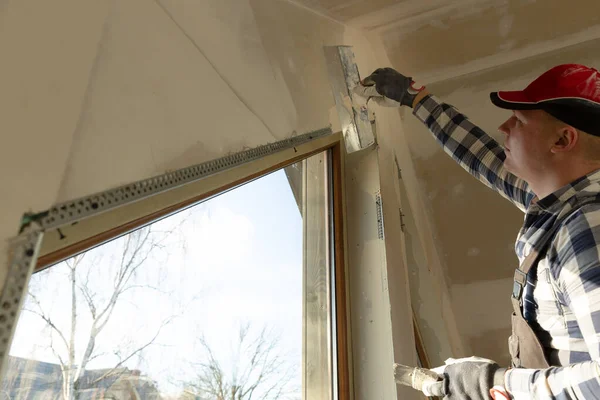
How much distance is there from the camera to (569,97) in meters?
1.15

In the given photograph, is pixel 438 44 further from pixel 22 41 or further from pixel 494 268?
pixel 22 41

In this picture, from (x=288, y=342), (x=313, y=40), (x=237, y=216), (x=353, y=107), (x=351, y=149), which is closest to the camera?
(x=237, y=216)

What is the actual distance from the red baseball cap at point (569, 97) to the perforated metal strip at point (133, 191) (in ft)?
2.61

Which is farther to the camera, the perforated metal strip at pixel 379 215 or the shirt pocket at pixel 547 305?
the perforated metal strip at pixel 379 215

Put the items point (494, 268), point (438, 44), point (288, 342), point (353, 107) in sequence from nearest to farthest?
point (288, 342), point (353, 107), point (438, 44), point (494, 268)

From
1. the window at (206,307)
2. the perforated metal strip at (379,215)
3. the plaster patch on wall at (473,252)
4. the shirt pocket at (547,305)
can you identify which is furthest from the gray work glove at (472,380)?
the plaster patch on wall at (473,252)

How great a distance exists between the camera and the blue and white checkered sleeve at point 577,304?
2.62 feet

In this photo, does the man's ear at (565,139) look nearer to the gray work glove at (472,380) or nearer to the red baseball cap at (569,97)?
the red baseball cap at (569,97)

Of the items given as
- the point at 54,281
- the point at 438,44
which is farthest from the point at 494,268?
the point at 54,281

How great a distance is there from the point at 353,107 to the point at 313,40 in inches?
11.0

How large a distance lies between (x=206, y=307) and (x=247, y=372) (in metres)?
0.23

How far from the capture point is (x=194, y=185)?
0.80m

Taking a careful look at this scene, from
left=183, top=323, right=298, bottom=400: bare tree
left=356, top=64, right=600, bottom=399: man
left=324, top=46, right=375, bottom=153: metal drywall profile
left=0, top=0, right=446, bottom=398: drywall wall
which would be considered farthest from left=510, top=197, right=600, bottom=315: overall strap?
left=324, top=46, right=375, bottom=153: metal drywall profile

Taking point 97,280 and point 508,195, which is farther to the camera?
point 508,195
